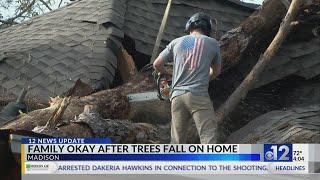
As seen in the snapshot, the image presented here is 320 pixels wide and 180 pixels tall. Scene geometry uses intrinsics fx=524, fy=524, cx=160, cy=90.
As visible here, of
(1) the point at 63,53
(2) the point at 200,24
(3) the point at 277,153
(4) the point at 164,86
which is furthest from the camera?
(1) the point at 63,53

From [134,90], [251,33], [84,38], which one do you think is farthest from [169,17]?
[134,90]

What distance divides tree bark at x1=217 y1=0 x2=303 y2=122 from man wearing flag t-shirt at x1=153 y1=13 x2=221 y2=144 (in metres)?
1.39

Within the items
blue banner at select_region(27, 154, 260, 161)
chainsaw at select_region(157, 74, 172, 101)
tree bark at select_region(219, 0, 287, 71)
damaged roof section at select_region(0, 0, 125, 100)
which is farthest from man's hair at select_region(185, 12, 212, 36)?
damaged roof section at select_region(0, 0, 125, 100)

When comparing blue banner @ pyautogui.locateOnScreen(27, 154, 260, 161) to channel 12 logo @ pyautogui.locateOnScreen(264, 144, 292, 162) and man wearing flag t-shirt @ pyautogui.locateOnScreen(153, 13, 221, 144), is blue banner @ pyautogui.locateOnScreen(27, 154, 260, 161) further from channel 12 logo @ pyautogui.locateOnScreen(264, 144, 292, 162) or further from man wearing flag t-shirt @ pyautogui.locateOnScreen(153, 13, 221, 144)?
man wearing flag t-shirt @ pyautogui.locateOnScreen(153, 13, 221, 144)

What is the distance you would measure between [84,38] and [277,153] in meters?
5.40

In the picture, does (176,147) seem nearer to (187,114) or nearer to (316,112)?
(187,114)

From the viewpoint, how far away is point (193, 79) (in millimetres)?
3832

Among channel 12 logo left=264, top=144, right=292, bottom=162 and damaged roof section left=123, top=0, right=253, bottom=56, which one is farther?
damaged roof section left=123, top=0, right=253, bottom=56

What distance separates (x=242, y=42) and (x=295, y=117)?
1.47 m

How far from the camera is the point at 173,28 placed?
8.98 metres

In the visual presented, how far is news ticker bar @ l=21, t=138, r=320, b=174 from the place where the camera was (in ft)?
8.85

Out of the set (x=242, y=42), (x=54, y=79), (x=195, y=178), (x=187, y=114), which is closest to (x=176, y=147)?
(x=195, y=178)

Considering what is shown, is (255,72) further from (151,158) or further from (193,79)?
(151,158)

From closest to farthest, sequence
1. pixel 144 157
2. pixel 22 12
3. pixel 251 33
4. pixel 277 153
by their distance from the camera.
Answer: pixel 144 157 < pixel 277 153 < pixel 251 33 < pixel 22 12
